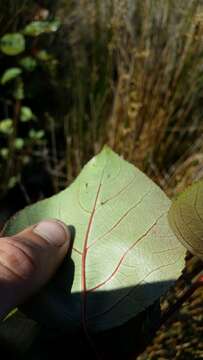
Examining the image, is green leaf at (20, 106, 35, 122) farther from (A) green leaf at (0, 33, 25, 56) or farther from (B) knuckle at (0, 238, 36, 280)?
(B) knuckle at (0, 238, 36, 280)

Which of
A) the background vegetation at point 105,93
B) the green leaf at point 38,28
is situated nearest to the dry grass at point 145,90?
the background vegetation at point 105,93

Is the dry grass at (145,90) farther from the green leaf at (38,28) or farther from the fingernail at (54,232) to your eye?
the fingernail at (54,232)

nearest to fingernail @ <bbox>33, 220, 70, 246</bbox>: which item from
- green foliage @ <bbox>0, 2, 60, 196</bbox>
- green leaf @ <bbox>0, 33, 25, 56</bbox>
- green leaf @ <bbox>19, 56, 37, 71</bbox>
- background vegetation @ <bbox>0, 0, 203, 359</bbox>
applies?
background vegetation @ <bbox>0, 0, 203, 359</bbox>

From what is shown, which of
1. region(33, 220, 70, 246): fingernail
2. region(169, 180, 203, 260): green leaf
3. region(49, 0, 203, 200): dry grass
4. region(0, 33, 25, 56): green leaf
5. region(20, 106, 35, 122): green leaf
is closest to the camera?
region(169, 180, 203, 260): green leaf

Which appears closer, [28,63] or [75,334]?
[75,334]

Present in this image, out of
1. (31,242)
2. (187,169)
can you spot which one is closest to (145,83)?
(187,169)

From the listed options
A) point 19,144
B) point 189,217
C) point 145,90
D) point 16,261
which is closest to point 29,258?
point 16,261

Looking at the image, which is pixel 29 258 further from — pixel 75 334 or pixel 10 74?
pixel 10 74
